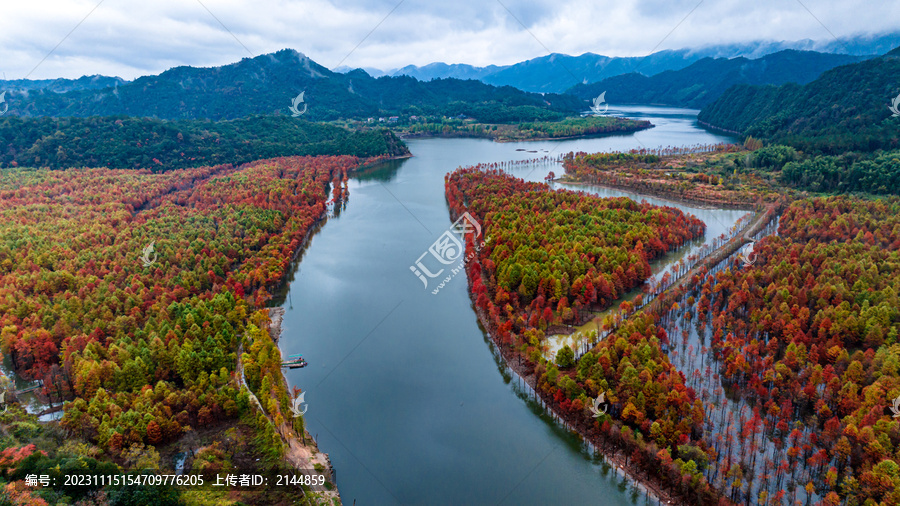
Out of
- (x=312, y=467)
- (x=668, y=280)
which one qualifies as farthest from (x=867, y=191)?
(x=312, y=467)

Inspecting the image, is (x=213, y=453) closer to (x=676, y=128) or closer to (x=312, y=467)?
(x=312, y=467)

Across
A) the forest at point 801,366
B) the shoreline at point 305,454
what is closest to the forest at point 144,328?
the shoreline at point 305,454

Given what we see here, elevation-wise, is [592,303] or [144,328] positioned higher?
[144,328]

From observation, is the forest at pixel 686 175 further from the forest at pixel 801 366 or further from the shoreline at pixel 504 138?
the shoreline at pixel 504 138

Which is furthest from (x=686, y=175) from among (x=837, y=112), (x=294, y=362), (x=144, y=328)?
(x=144, y=328)

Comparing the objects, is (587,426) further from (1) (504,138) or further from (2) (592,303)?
(1) (504,138)

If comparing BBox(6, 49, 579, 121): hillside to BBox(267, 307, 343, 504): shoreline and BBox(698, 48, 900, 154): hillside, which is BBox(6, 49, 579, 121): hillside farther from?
BBox(267, 307, 343, 504): shoreline

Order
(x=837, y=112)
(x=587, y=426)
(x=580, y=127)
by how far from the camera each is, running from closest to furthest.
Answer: (x=587, y=426), (x=837, y=112), (x=580, y=127)
